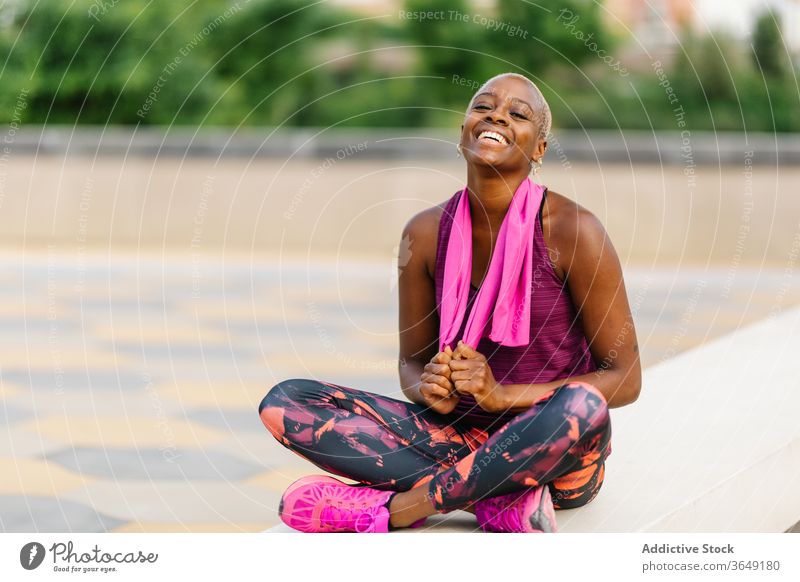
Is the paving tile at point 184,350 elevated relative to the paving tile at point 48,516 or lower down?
elevated

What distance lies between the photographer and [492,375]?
285 centimetres

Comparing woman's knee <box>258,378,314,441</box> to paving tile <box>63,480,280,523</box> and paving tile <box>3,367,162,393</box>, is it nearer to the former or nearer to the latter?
paving tile <box>63,480,280,523</box>

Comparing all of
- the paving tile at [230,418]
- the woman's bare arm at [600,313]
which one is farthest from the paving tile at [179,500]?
the woman's bare arm at [600,313]

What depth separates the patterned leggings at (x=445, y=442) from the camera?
2666 mm

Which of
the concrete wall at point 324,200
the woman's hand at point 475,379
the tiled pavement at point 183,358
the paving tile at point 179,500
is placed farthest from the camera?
the concrete wall at point 324,200

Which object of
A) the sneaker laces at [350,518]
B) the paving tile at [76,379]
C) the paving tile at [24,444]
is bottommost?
the sneaker laces at [350,518]

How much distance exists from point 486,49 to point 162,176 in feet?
42.0

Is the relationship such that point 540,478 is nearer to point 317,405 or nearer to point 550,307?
point 550,307

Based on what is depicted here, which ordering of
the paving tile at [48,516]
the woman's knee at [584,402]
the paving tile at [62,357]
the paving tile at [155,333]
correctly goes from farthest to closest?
the paving tile at [155,333] → the paving tile at [62,357] → the paving tile at [48,516] → the woman's knee at [584,402]

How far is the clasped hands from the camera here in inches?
108

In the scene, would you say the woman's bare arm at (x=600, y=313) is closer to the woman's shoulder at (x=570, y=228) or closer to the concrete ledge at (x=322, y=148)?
the woman's shoulder at (x=570, y=228)

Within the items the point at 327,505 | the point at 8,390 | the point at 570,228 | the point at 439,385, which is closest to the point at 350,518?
the point at 327,505
